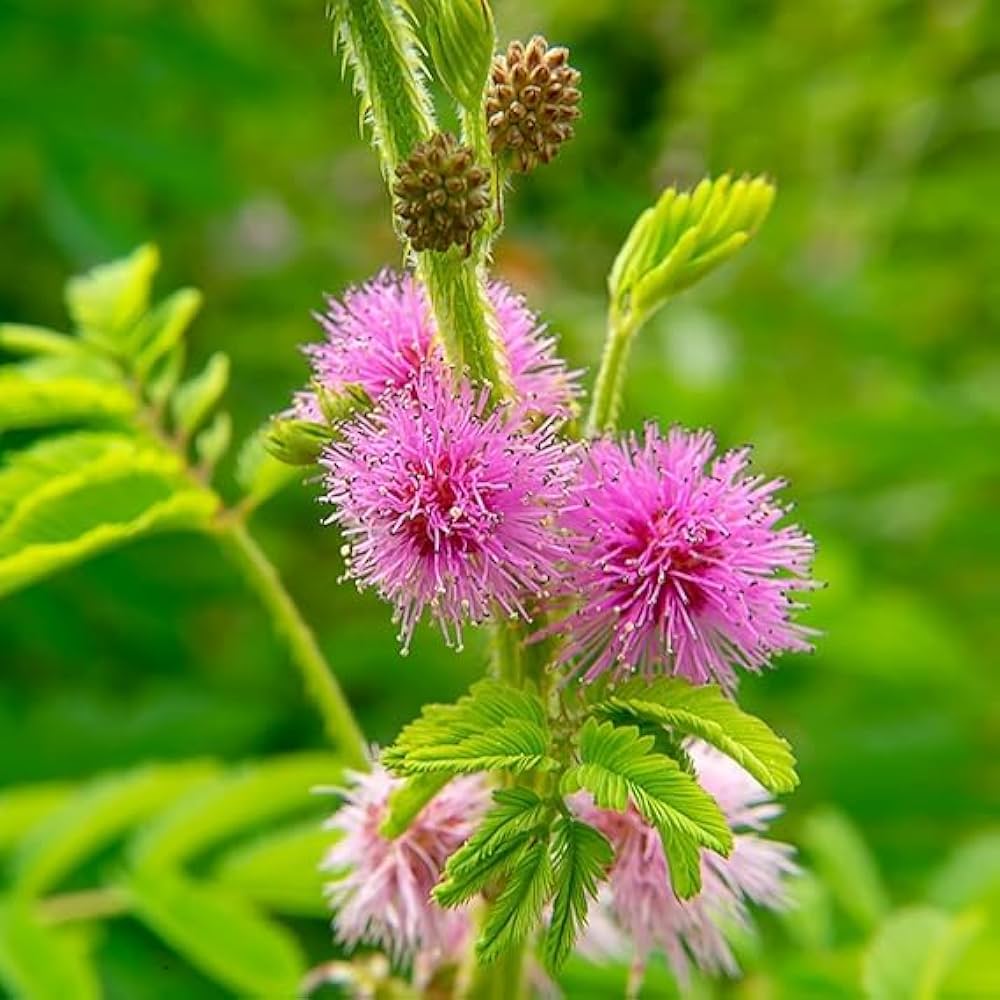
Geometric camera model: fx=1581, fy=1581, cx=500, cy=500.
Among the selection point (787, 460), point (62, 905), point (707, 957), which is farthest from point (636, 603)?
point (787, 460)

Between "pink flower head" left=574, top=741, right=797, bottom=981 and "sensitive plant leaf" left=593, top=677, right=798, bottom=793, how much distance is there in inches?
6.5

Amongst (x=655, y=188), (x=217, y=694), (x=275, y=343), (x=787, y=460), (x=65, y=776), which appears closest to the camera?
(x=65, y=776)

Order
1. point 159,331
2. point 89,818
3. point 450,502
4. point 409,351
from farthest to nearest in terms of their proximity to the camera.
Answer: point 89,818
point 159,331
point 409,351
point 450,502

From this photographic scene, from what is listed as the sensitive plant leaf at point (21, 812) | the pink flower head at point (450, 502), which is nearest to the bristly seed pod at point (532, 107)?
the pink flower head at point (450, 502)

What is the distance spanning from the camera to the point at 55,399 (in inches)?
66.9

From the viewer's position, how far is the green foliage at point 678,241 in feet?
4.38

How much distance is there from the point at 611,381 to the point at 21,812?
4.14ft

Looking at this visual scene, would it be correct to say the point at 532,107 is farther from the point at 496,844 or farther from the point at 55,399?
the point at 55,399

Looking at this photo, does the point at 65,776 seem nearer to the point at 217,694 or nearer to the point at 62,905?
the point at 217,694

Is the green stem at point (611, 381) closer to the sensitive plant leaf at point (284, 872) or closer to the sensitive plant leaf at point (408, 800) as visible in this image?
the sensitive plant leaf at point (408, 800)

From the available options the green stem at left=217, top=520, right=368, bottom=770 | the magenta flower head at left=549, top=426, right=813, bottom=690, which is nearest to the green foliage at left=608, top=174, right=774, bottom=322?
the magenta flower head at left=549, top=426, right=813, bottom=690

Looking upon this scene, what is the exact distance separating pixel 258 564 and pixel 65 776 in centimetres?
171

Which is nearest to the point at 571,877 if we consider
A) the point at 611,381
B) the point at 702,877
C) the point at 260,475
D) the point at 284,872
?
the point at 702,877

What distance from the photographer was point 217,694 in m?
3.36
